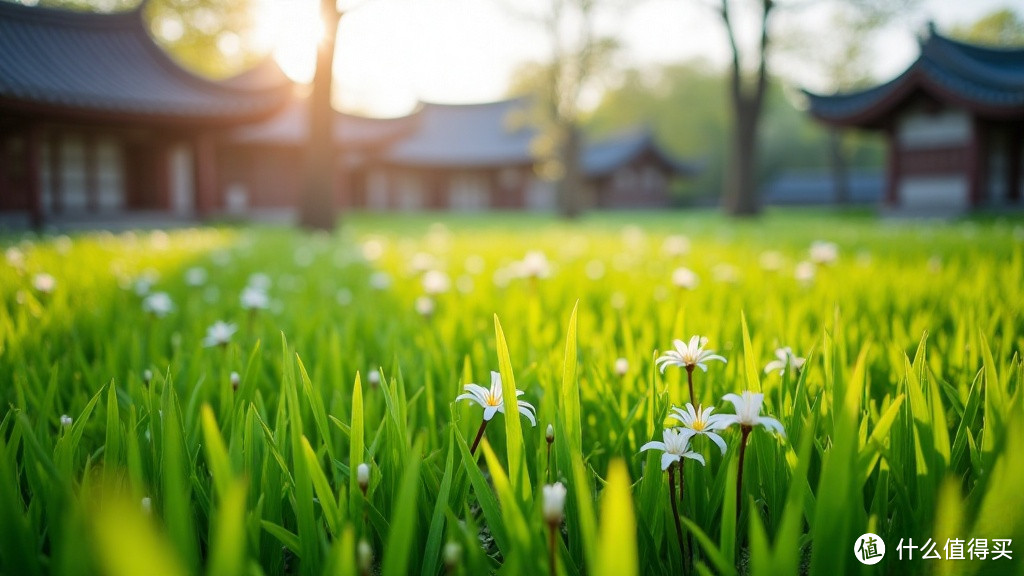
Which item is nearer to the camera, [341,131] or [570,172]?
[570,172]

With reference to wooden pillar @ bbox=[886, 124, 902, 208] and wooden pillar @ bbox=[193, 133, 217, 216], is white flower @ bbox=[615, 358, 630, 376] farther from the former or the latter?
wooden pillar @ bbox=[886, 124, 902, 208]

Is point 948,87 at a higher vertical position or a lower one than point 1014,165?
higher

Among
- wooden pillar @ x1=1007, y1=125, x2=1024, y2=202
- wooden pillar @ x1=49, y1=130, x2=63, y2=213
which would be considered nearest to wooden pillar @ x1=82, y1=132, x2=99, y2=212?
wooden pillar @ x1=49, y1=130, x2=63, y2=213

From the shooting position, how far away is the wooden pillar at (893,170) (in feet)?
45.3

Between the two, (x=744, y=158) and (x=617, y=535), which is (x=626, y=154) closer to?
(x=744, y=158)

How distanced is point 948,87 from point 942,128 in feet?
5.87

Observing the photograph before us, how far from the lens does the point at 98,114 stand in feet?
33.2

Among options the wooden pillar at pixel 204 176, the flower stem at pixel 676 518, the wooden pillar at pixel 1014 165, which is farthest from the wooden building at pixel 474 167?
the flower stem at pixel 676 518

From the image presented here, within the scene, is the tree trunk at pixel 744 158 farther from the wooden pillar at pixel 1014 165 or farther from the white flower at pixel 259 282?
the white flower at pixel 259 282

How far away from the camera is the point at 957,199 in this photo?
42.8ft

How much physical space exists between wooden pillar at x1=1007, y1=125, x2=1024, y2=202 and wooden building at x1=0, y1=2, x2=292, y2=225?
1516cm

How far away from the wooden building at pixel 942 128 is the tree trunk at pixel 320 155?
11.0 meters

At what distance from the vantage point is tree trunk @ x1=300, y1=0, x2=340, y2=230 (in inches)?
361

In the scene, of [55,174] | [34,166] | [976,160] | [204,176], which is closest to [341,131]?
[204,176]
